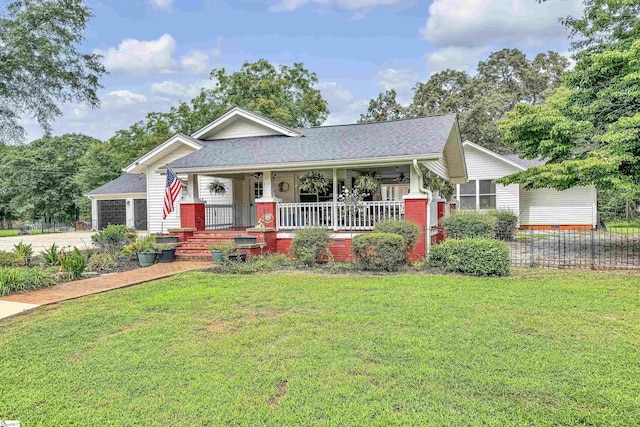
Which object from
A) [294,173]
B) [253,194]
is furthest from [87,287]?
[253,194]

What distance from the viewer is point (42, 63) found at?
34.7ft

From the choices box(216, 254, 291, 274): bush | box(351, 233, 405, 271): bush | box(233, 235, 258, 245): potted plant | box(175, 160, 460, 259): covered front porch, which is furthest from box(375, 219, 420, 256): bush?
box(233, 235, 258, 245): potted plant

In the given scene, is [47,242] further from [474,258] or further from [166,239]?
[474,258]

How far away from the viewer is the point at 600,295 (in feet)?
22.7

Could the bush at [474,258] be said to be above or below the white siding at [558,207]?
below

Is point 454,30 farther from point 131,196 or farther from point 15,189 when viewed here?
point 15,189

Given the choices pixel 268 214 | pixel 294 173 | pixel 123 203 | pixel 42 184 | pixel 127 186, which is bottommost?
pixel 268 214

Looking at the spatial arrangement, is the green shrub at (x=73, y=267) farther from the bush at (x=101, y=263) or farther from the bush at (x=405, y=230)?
the bush at (x=405, y=230)

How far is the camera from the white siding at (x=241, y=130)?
1577cm

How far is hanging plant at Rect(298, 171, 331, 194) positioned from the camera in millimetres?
13328

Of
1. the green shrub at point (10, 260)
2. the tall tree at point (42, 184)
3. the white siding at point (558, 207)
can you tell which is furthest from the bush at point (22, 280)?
the tall tree at point (42, 184)

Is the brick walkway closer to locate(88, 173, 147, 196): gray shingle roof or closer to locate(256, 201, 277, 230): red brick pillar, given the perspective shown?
locate(256, 201, 277, 230): red brick pillar

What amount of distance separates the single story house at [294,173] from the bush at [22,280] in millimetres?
4146

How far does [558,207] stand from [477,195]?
13.8 feet
